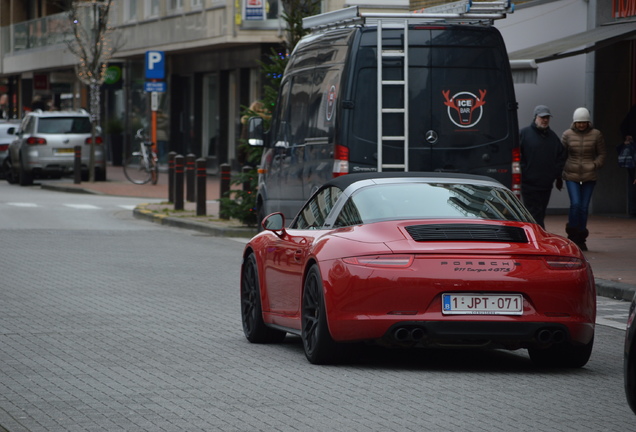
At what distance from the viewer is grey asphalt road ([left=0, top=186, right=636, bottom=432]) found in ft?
22.4

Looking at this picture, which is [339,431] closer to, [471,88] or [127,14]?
[471,88]

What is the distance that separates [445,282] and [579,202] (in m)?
9.58

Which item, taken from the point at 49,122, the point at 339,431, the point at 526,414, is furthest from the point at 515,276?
the point at 49,122

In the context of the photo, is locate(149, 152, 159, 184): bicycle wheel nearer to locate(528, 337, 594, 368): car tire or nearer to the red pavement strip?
the red pavement strip

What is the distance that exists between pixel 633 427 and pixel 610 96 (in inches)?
731

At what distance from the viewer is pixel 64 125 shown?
3788cm

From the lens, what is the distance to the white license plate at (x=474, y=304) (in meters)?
8.20

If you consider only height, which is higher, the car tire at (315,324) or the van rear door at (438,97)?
the van rear door at (438,97)

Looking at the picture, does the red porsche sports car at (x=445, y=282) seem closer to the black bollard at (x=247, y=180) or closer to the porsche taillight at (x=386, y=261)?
the porsche taillight at (x=386, y=261)

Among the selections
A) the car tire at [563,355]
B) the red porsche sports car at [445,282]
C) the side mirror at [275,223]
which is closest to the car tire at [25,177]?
the side mirror at [275,223]

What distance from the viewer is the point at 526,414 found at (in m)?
7.03

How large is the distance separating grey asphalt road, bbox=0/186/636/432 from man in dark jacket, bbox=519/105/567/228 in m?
4.43

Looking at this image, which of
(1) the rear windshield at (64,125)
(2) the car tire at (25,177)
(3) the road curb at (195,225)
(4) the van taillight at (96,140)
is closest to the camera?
(3) the road curb at (195,225)

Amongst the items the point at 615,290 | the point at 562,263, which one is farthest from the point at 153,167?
the point at 562,263
